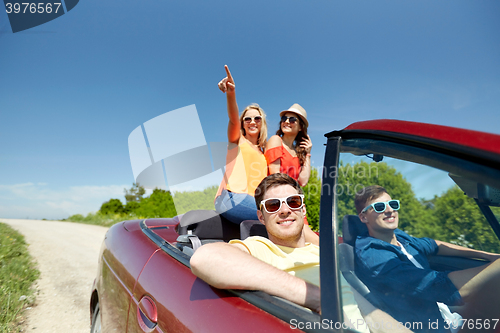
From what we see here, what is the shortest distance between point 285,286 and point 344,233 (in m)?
0.31

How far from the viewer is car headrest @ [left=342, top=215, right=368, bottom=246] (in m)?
0.89

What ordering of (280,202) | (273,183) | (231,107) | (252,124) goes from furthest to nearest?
(252,124) → (231,107) → (273,183) → (280,202)

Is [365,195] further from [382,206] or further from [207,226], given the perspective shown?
[207,226]

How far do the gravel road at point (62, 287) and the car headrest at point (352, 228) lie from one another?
3.16 meters

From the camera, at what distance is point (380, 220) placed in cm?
92

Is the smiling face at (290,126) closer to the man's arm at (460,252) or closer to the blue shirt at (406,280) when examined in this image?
the blue shirt at (406,280)

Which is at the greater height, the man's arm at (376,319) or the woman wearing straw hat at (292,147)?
the woman wearing straw hat at (292,147)

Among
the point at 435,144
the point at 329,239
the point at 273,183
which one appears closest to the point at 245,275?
the point at 329,239

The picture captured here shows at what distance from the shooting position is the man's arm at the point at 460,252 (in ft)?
2.66

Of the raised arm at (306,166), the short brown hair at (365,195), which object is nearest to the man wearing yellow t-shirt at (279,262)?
the short brown hair at (365,195)

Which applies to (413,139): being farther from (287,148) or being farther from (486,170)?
(287,148)

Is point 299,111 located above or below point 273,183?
above

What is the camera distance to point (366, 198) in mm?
924

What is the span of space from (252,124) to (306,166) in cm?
70
